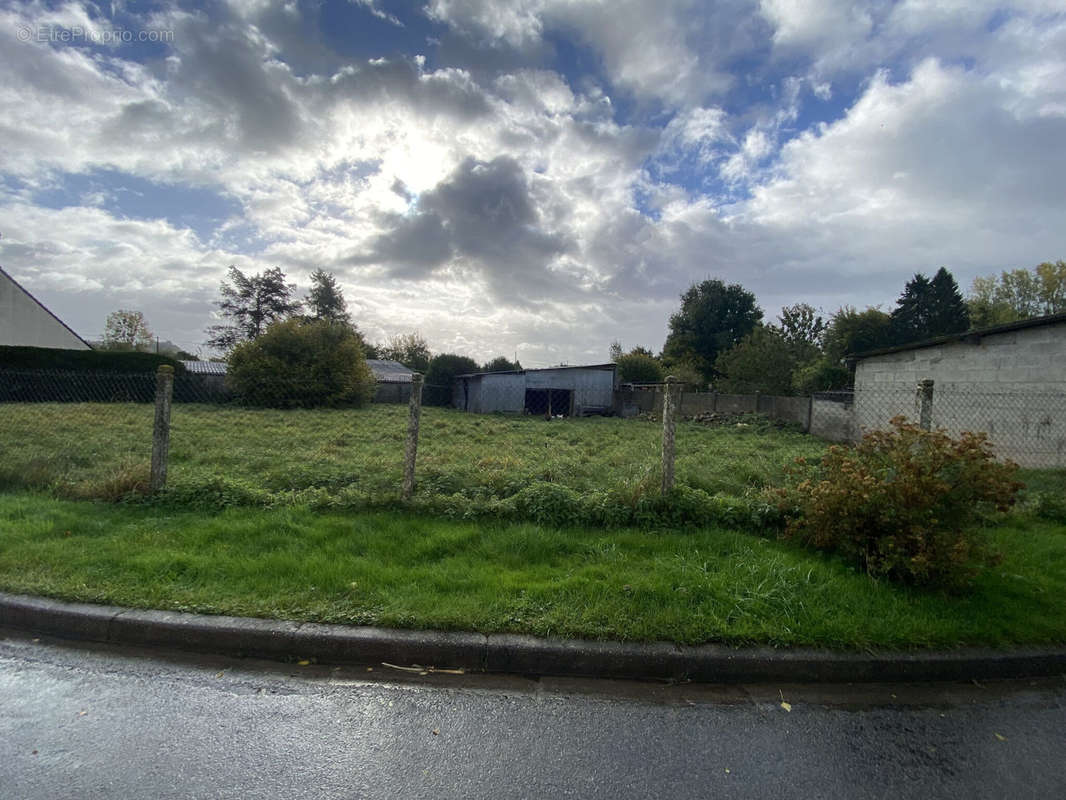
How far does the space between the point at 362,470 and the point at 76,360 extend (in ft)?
76.9

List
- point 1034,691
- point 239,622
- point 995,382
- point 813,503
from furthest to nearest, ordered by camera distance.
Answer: point 995,382 → point 813,503 → point 239,622 → point 1034,691

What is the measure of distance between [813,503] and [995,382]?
8.96m

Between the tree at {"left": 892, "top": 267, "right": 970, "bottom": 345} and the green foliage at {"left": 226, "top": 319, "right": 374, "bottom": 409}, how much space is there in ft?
119

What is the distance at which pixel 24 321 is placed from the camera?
2703 centimetres

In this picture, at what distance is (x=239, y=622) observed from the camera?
308cm

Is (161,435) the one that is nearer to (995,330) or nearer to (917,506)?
(917,506)

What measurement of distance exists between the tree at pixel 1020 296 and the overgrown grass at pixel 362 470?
37.7 meters

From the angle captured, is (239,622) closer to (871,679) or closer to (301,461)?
(871,679)

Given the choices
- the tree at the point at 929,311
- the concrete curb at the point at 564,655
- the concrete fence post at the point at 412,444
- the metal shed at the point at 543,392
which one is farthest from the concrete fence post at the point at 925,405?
the tree at the point at 929,311

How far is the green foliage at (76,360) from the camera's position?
2049 centimetres

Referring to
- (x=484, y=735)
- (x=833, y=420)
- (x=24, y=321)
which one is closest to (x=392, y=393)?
(x=24, y=321)

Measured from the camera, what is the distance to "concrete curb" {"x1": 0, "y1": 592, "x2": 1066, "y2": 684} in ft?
9.39

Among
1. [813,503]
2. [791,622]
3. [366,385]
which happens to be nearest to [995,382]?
[813,503]

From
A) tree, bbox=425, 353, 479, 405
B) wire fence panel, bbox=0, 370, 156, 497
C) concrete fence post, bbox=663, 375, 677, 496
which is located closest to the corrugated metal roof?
tree, bbox=425, 353, 479, 405
